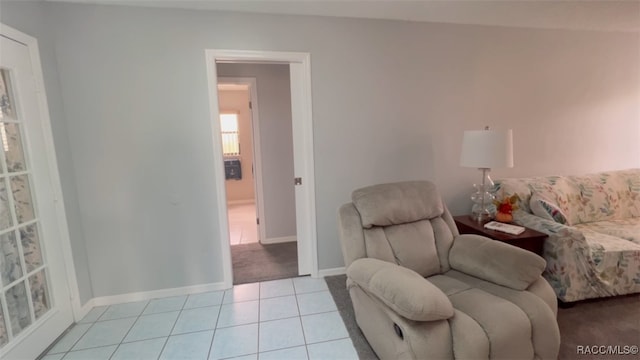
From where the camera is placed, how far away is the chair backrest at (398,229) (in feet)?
6.05

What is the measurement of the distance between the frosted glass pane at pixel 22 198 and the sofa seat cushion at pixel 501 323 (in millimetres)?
2617

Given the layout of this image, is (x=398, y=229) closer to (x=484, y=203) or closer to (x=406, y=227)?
(x=406, y=227)

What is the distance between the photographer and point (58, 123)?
2113mm

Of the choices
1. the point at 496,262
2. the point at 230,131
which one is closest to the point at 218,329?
the point at 496,262

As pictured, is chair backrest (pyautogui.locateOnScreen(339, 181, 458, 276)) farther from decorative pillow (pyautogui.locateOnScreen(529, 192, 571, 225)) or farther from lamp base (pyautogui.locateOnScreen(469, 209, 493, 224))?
decorative pillow (pyautogui.locateOnScreen(529, 192, 571, 225))

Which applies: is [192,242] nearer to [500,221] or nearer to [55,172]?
[55,172]

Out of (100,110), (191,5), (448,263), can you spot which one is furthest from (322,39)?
(448,263)

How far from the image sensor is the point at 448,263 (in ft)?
6.40

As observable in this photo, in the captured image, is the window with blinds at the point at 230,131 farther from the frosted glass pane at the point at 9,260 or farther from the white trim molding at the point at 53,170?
the frosted glass pane at the point at 9,260

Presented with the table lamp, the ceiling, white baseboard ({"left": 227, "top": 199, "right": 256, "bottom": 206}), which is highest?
the ceiling

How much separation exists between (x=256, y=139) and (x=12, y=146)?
2.16 meters

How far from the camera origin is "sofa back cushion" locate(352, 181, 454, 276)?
1869 millimetres

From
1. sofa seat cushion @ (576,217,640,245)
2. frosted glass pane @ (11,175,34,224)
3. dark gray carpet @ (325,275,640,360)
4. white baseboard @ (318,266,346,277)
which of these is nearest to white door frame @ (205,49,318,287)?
white baseboard @ (318,266,346,277)
